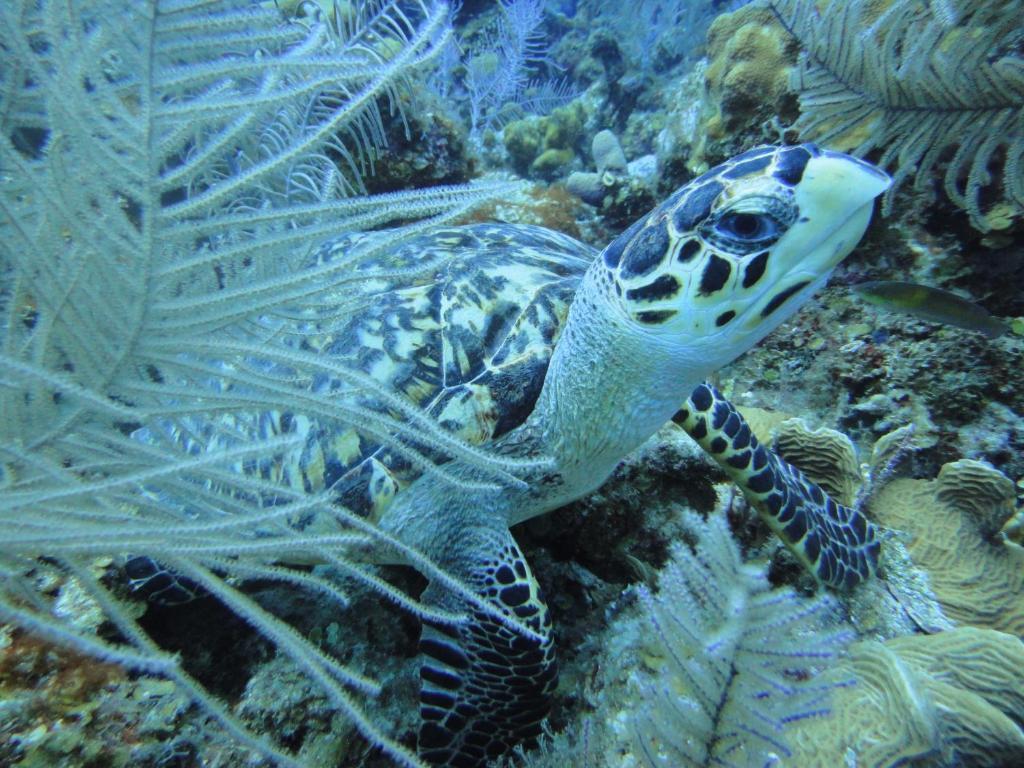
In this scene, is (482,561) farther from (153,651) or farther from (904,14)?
(904,14)

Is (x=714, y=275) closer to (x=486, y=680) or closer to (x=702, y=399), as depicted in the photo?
(x=702, y=399)

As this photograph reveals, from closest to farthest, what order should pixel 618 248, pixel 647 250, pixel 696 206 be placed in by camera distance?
pixel 696 206
pixel 647 250
pixel 618 248

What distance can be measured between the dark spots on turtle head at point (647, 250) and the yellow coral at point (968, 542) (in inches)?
57.1

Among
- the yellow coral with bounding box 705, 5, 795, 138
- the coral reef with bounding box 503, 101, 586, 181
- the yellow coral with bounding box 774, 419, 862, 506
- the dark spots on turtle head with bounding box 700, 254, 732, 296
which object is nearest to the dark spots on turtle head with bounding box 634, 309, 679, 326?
the dark spots on turtle head with bounding box 700, 254, 732, 296

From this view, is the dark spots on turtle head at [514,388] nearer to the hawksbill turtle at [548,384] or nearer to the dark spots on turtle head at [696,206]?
the hawksbill turtle at [548,384]

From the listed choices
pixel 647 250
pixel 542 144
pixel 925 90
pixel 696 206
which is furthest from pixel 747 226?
pixel 542 144

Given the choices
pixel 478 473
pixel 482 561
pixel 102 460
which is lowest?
pixel 482 561

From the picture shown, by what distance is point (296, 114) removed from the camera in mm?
3459

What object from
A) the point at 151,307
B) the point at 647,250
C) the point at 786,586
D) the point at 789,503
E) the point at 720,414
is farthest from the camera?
the point at 720,414

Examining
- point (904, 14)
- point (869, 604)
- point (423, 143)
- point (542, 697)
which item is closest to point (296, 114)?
point (423, 143)

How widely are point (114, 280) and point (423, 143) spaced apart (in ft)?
12.2

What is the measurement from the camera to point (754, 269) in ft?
4.70

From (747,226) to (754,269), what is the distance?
0.12 meters

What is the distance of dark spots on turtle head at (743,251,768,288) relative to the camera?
4.66ft
